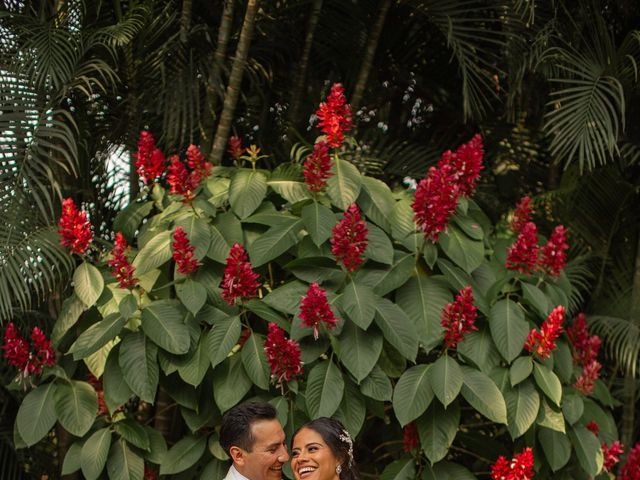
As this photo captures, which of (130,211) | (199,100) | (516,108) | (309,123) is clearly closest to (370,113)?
(309,123)

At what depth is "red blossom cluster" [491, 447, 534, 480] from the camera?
165 inches

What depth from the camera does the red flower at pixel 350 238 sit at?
4203 mm

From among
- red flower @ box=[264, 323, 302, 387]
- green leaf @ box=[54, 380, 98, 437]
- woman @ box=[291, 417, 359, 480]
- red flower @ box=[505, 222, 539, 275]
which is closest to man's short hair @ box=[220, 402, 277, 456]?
woman @ box=[291, 417, 359, 480]

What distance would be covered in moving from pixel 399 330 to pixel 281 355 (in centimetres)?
50

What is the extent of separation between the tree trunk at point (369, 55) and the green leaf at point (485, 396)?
2014mm

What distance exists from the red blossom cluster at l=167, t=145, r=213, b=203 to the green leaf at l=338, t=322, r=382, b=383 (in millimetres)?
914

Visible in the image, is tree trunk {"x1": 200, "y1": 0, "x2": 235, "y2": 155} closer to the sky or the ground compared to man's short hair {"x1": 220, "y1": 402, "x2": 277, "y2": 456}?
closer to the sky

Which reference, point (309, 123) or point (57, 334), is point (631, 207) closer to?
point (309, 123)

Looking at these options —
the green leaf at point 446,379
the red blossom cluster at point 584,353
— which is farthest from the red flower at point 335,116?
the red blossom cluster at point 584,353

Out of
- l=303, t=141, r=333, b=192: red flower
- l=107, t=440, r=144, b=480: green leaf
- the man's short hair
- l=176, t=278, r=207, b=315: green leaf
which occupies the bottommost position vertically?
l=107, t=440, r=144, b=480: green leaf

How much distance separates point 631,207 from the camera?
6.06 metres

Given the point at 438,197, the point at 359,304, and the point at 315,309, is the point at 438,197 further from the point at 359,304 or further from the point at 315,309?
the point at 315,309

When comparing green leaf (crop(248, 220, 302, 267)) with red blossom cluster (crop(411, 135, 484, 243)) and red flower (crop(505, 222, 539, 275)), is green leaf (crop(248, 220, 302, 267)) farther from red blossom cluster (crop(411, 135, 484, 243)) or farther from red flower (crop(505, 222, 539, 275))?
red flower (crop(505, 222, 539, 275))

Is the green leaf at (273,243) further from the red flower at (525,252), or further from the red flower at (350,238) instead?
the red flower at (525,252)
